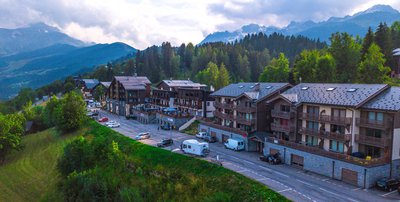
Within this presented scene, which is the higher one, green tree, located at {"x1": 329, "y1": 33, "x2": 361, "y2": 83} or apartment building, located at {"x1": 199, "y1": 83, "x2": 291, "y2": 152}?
green tree, located at {"x1": 329, "y1": 33, "x2": 361, "y2": 83}

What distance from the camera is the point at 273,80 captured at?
89.6 metres

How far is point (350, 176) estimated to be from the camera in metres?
Result: 38.5

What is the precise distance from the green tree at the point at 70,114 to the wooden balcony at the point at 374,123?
61.6 m

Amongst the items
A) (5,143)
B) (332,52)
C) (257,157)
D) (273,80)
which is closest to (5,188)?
(5,143)

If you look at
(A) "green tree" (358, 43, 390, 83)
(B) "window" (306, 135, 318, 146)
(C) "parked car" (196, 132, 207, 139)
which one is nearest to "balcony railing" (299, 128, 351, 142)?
(B) "window" (306, 135, 318, 146)

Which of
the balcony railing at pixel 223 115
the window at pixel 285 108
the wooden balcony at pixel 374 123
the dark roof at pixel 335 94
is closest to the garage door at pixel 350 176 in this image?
the wooden balcony at pixel 374 123

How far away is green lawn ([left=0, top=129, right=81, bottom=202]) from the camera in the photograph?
2016 inches

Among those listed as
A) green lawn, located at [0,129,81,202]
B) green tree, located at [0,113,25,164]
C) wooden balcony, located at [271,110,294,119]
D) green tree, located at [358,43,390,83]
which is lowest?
green lawn, located at [0,129,81,202]

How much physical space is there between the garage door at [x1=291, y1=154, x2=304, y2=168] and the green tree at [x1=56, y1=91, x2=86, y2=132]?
2089 inches

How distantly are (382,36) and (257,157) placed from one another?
5847 cm

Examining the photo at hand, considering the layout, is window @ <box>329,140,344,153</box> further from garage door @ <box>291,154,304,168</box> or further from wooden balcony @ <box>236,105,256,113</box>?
wooden balcony @ <box>236,105,256,113</box>

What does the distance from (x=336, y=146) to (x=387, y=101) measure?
8.73 metres

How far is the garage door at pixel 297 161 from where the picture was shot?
45000mm

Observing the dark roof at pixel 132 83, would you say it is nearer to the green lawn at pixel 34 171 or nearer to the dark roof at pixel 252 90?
the green lawn at pixel 34 171
